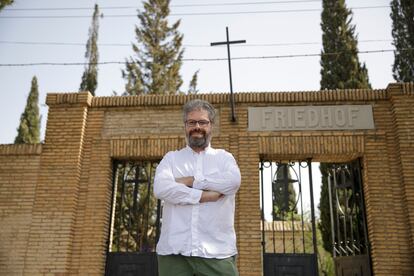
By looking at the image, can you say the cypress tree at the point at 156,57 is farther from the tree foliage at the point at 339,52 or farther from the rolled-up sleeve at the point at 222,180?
the rolled-up sleeve at the point at 222,180

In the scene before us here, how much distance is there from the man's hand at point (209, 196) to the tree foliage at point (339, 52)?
1398cm

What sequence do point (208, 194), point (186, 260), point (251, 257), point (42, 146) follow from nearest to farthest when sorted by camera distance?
point (186, 260) < point (208, 194) < point (251, 257) < point (42, 146)

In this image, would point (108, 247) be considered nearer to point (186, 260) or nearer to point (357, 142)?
point (357, 142)

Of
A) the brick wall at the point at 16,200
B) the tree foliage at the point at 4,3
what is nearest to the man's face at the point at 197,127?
the brick wall at the point at 16,200

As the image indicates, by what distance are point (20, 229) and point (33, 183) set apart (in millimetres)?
805

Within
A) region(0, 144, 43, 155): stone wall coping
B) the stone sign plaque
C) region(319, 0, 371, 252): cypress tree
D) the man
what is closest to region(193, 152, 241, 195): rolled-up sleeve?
the man

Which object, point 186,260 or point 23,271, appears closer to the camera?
point 186,260

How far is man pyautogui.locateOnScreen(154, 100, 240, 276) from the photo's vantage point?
2.30 meters

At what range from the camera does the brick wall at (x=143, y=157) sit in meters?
6.91

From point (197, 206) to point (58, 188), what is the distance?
5549 mm

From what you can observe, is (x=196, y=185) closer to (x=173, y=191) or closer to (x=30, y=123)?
(x=173, y=191)

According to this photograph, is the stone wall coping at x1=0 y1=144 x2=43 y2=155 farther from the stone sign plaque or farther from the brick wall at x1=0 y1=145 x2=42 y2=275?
the stone sign plaque

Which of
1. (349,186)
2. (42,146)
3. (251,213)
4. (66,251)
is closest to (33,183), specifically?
(42,146)

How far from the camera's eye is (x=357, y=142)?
7.28 metres
